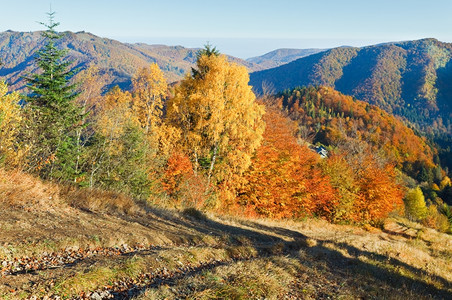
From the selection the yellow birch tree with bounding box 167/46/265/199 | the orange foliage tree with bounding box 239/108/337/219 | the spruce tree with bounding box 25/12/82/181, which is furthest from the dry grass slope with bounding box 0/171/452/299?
the orange foliage tree with bounding box 239/108/337/219

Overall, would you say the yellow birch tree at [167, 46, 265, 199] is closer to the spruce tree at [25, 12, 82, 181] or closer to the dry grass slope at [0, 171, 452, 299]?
the spruce tree at [25, 12, 82, 181]

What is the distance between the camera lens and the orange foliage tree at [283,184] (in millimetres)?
26250

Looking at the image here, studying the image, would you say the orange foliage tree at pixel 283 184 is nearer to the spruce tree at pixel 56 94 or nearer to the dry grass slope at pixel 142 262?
the dry grass slope at pixel 142 262

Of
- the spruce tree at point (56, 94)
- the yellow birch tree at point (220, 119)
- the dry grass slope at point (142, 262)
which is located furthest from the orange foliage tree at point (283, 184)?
the spruce tree at point (56, 94)

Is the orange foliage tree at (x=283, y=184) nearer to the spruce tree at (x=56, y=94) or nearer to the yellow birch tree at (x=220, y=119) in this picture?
the yellow birch tree at (x=220, y=119)

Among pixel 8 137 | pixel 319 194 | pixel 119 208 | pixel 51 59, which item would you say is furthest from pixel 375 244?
pixel 51 59

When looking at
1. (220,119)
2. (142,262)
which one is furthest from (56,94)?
(142,262)

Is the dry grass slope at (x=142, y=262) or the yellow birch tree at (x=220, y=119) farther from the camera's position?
the yellow birch tree at (x=220, y=119)

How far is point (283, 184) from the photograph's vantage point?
2820cm

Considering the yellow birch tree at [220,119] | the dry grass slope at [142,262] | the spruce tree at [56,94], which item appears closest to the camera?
the dry grass slope at [142,262]

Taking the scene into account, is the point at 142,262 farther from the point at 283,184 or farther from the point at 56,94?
the point at 283,184

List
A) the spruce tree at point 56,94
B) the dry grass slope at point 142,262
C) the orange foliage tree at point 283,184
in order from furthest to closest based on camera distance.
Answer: the orange foliage tree at point 283,184 → the spruce tree at point 56,94 → the dry grass slope at point 142,262

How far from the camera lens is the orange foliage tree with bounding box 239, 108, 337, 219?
2625 cm

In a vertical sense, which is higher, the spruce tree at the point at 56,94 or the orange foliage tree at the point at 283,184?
the spruce tree at the point at 56,94
